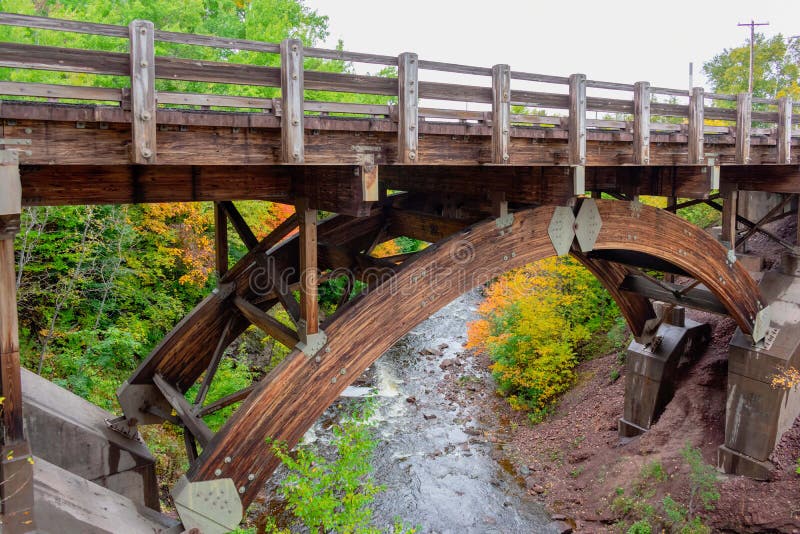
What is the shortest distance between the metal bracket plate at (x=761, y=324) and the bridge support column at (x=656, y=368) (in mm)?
2763

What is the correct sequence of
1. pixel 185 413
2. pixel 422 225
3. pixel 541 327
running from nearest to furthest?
pixel 185 413 < pixel 422 225 < pixel 541 327

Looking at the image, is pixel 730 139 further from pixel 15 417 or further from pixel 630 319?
pixel 15 417

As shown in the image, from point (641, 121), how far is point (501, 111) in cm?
252

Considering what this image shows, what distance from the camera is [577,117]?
23.9 feet

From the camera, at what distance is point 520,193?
26.2 ft

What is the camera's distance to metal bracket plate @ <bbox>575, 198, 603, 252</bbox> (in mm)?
8406

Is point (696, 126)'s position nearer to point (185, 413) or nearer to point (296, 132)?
point (296, 132)

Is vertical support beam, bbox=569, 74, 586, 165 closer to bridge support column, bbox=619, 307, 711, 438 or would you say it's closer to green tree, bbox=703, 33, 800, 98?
bridge support column, bbox=619, 307, 711, 438

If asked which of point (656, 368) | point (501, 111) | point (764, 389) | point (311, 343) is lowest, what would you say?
point (656, 368)

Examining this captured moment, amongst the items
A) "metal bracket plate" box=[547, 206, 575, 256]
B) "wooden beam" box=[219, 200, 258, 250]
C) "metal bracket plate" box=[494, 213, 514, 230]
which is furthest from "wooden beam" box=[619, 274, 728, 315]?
"wooden beam" box=[219, 200, 258, 250]

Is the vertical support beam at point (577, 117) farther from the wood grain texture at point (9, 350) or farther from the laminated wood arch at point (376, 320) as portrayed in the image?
the wood grain texture at point (9, 350)

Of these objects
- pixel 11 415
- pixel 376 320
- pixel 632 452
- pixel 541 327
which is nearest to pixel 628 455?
pixel 632 452

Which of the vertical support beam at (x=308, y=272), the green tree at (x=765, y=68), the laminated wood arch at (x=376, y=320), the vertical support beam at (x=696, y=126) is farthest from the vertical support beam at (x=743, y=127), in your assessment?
the green tree at (x=765, y=68)

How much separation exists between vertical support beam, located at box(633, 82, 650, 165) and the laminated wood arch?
0.88 metres
